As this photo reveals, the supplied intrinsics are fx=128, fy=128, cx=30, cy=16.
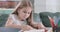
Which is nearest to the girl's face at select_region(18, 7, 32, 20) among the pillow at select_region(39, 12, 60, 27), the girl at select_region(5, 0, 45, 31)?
the girl at select_region(5, 0, 45, 31)

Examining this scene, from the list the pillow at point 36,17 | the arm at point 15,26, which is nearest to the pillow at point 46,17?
the pillow at point 36,17

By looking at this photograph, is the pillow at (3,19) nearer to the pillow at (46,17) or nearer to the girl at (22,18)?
the girl at (22,18)

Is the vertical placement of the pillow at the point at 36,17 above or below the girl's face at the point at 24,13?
below

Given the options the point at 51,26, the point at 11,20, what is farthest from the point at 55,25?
the point at 11,20

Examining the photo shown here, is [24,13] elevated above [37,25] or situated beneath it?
elevated above

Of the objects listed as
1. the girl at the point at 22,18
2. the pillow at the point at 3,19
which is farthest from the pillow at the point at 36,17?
the pillow at the point at 3,19

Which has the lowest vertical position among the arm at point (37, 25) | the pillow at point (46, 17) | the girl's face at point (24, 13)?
the arm at point (37, 25)

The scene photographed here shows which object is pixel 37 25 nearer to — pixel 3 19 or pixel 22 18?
pixel 22 18

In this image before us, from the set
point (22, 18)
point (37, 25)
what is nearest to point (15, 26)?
→ point (22, 18)

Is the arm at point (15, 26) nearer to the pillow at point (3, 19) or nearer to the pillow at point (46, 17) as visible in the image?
the pillow at point (3, 19)

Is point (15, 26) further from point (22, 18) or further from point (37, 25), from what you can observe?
point (37, 25)

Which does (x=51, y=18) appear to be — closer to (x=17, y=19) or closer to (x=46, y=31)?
(x=46, y=31)

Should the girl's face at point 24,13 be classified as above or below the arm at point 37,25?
above

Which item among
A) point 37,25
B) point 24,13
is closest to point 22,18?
point 24,13
